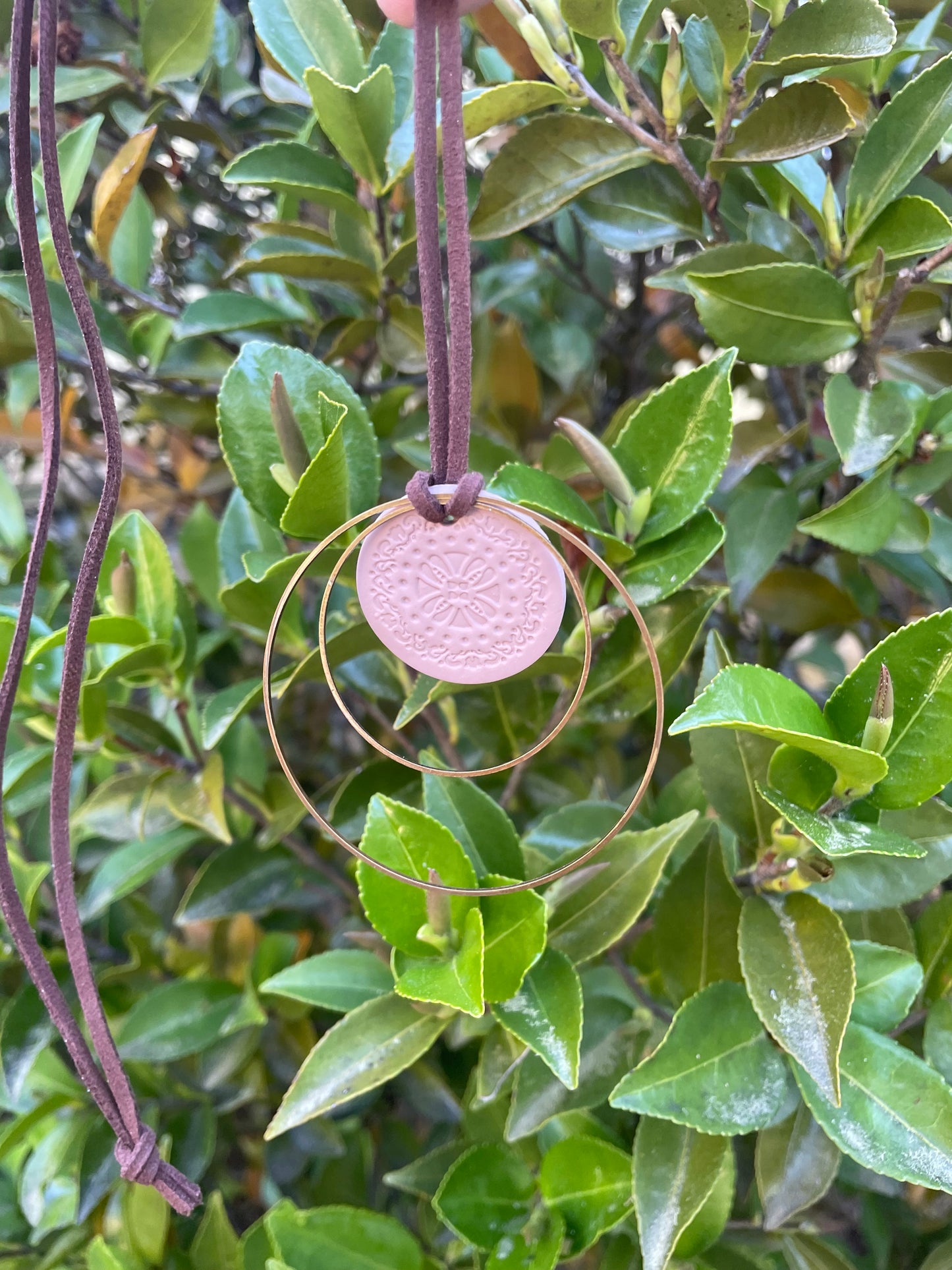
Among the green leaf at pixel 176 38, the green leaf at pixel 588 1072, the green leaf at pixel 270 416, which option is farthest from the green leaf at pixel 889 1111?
the green leaf at pixel 176 38

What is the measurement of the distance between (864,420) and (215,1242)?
0.58m

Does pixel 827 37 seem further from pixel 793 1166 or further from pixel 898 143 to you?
pixel 793 1166

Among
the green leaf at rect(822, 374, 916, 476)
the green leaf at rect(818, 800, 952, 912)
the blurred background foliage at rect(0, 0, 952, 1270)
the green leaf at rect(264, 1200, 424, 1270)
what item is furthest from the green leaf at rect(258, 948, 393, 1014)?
the green leaf at rect(822, 374, 916, 476)

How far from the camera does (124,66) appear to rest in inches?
21.0

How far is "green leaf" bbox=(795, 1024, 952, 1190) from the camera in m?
0.33

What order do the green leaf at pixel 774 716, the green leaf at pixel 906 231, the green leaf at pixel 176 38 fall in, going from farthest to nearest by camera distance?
the green leaf at pixel 176 38 → the green leaf at pixel 906 231 → the green leaf at pixel 774 716

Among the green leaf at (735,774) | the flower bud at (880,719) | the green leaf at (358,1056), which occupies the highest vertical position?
the flower bud at (880,719)

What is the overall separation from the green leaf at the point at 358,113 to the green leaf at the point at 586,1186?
19.0 inches

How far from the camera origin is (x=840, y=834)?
0.31m

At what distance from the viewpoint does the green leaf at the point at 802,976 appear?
33cm

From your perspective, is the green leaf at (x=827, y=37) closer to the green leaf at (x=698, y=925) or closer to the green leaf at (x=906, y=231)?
the green leaf at (x=906, y=231)

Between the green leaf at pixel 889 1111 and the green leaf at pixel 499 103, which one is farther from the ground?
the green leaf at pixel 499 103

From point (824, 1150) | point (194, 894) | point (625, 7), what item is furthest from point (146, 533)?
point (824, 1150)

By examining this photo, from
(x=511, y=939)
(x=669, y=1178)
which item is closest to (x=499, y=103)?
(x=511, y=939)
